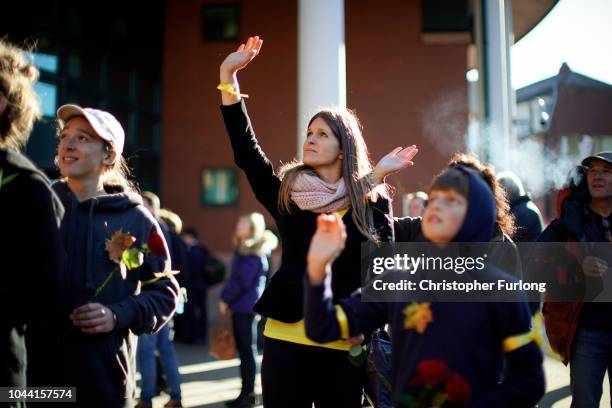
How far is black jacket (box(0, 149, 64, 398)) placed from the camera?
1.86 metres

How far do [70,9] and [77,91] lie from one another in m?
1.30

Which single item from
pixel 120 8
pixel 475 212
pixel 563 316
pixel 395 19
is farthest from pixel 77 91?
pixel 475 212

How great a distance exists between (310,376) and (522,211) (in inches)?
99.1

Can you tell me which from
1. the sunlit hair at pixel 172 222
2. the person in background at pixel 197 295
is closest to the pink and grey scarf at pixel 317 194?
the sunlit hair at pixel 172 222

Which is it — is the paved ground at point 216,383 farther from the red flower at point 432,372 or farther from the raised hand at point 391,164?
the red flower at point 432,372

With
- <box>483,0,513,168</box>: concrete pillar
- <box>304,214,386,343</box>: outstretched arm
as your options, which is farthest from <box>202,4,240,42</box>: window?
<box>304,214,386,343</box>: outstretched arm

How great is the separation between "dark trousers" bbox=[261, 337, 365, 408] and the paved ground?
3494 millimetres

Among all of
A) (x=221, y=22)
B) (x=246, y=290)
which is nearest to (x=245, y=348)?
(x=246, y=290)

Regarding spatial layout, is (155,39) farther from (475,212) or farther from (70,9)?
(475,212)

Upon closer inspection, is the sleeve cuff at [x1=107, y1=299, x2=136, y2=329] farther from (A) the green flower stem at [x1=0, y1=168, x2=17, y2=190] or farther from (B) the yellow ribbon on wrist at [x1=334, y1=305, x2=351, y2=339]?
(B) the yellow ribbon on wrist at [x1=334, y1=305, x2=351, y2=339]

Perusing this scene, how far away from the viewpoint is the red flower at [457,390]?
1.91 m

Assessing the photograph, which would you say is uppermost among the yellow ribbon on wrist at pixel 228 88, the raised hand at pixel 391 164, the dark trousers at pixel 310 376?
the yellow ribbon on wrist at pixel 228 88

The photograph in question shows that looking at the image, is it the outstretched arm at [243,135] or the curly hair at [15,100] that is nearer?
the curly hair at [15,100]

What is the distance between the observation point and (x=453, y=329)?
1954 millimetres
